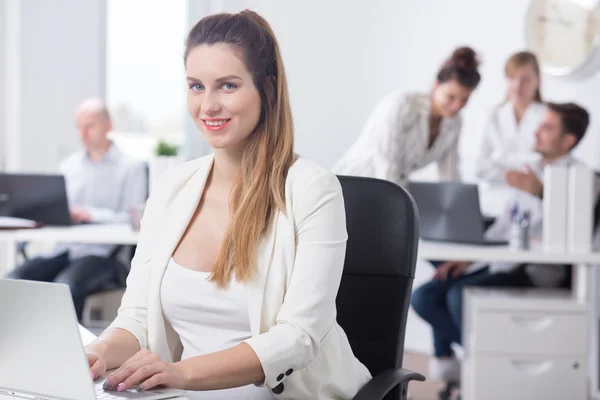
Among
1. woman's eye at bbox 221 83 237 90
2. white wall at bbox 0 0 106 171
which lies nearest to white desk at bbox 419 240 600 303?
woman's eye at bbox 221 83 237 90

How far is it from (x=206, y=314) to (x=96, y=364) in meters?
0.21

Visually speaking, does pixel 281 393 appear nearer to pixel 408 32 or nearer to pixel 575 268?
pixel 575 268

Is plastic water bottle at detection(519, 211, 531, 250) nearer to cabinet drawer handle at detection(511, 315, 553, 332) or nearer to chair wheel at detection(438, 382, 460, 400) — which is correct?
cabinet drawer handle at detection(511, 315, 553, 332)

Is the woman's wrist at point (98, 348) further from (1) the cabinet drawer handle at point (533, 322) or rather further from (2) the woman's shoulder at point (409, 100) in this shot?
(2) the woman's shoulder at point (409, 100)

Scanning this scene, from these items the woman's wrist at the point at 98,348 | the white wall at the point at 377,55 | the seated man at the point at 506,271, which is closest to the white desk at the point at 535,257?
the seated man at the point at 506,271

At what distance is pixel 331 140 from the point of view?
5.22m

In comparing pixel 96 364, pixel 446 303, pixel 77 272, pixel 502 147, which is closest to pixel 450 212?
pixel 446 303

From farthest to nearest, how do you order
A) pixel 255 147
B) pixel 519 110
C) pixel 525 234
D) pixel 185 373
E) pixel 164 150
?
pixel 164 150
pixel 519 110
pixel 525 234
pixel 255 147
pixel 185 373

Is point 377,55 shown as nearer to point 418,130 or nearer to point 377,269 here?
point 418,130

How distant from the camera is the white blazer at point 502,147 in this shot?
4.30 m

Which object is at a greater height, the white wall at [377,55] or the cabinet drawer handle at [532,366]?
the white wall at [377,55]

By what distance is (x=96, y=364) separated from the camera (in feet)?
4.08

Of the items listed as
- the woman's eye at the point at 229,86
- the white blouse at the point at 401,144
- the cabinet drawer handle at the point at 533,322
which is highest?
the woman's eye at the point at 229,86

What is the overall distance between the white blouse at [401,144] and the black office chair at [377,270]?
1756mm
